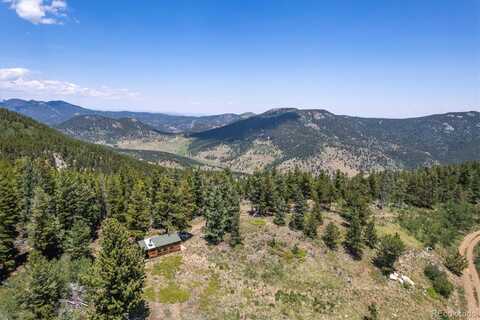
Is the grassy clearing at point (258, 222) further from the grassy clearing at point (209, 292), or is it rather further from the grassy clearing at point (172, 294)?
the grassy clearing at point (172, 294)

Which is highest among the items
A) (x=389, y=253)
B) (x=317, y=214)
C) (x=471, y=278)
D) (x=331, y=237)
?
(x=317, y=214)

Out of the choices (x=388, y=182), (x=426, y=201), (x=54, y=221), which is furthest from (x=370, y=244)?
(x=54, y=221)

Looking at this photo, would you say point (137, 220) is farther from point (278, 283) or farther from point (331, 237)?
point (331, 237)

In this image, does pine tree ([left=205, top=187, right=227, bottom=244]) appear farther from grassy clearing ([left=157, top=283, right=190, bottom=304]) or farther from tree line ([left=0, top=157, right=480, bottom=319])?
grassy clearing ([left=157, top=283, right=190, bottom=304])

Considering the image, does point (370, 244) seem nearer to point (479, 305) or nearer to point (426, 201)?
Answer: point (479, 305)

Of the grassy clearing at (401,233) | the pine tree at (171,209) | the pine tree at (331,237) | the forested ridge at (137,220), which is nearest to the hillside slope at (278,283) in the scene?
the pine tree at (331,237)

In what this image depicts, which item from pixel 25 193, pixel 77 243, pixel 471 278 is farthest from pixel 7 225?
pixel 471 278
